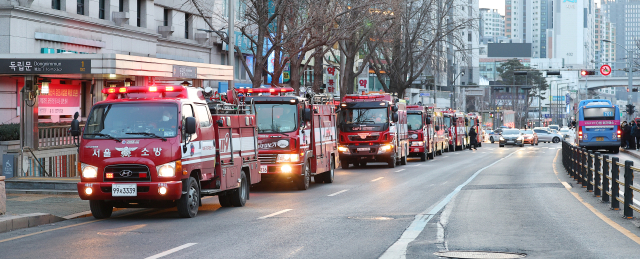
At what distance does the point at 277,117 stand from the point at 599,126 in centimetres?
3065

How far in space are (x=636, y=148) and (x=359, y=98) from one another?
24524 millimetres

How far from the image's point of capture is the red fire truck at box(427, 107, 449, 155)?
44425 mm

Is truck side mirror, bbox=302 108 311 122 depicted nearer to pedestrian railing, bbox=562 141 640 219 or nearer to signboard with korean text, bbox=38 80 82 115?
pedestrian railing, bbox=562 141 640 219

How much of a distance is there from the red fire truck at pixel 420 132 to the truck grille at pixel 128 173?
1070 inches

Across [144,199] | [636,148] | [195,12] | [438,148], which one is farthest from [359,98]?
A: [636,148]

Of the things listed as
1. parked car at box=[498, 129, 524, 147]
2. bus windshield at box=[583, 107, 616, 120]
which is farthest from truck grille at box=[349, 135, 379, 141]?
parked car at box=[498, 129, 524, 147]

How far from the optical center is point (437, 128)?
45688 mm

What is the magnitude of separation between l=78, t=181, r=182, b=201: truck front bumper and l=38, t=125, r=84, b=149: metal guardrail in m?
10.00

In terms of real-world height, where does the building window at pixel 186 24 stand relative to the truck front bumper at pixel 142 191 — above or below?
above

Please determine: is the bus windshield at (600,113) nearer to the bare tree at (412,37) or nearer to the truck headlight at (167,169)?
the bare tree at (412,37)

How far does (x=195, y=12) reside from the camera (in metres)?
40.7

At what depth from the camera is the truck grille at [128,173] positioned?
1318cm

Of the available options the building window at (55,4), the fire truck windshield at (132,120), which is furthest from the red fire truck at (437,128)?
the fire truck windshield at (132,120)

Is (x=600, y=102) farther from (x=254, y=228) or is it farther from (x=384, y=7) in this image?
(x=254, y=228)
